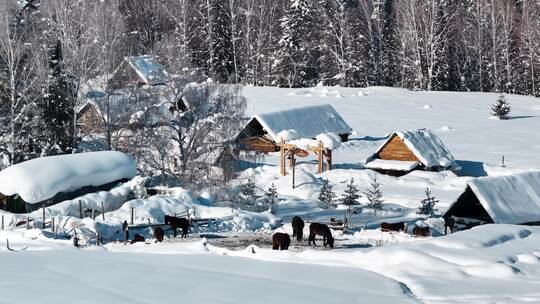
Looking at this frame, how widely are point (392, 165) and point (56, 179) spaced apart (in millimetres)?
19698

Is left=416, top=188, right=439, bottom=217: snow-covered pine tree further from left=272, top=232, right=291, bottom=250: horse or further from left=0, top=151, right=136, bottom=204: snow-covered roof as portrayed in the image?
left=272, top=232, right=291, bottom=250: horse

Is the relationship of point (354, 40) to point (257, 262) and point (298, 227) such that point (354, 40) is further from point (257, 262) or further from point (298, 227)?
point (257, 262)

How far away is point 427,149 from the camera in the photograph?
147ft

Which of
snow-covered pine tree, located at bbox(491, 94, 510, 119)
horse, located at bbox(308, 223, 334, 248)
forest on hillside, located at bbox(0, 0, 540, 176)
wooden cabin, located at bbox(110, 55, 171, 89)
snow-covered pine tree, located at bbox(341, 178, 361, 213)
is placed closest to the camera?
horse, located at bbox(308, 223, 334, 248)

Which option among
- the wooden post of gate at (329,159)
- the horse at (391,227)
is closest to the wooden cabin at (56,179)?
the wooden post of gate at (329,159)

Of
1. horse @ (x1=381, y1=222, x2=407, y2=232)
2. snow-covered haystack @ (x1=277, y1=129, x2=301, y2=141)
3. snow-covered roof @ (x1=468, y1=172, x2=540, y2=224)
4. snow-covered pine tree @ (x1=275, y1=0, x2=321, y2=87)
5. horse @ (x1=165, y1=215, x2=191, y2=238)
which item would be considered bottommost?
horse @ (x1=381, y1=222, x2=407, y2=232)

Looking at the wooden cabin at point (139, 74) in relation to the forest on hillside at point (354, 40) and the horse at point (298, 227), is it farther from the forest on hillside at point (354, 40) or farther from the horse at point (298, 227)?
the horse at point (298, 227)

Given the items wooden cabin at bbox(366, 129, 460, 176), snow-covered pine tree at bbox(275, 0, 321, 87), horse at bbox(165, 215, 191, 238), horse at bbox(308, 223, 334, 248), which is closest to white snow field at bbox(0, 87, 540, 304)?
horse at bbox(308, 223, 334, 248)

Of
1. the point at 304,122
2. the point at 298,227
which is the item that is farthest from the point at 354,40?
the point at 298,227

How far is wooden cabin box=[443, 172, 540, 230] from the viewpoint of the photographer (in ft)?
84.2

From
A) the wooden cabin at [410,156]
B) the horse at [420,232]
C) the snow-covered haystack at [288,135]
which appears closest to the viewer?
the horse at [420,232]

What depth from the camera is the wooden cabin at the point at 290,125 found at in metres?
48.6

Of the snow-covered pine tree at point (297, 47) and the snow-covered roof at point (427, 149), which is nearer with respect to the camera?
the snow-covered roof at point (427, 149)

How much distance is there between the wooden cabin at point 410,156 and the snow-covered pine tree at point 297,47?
33736mm
